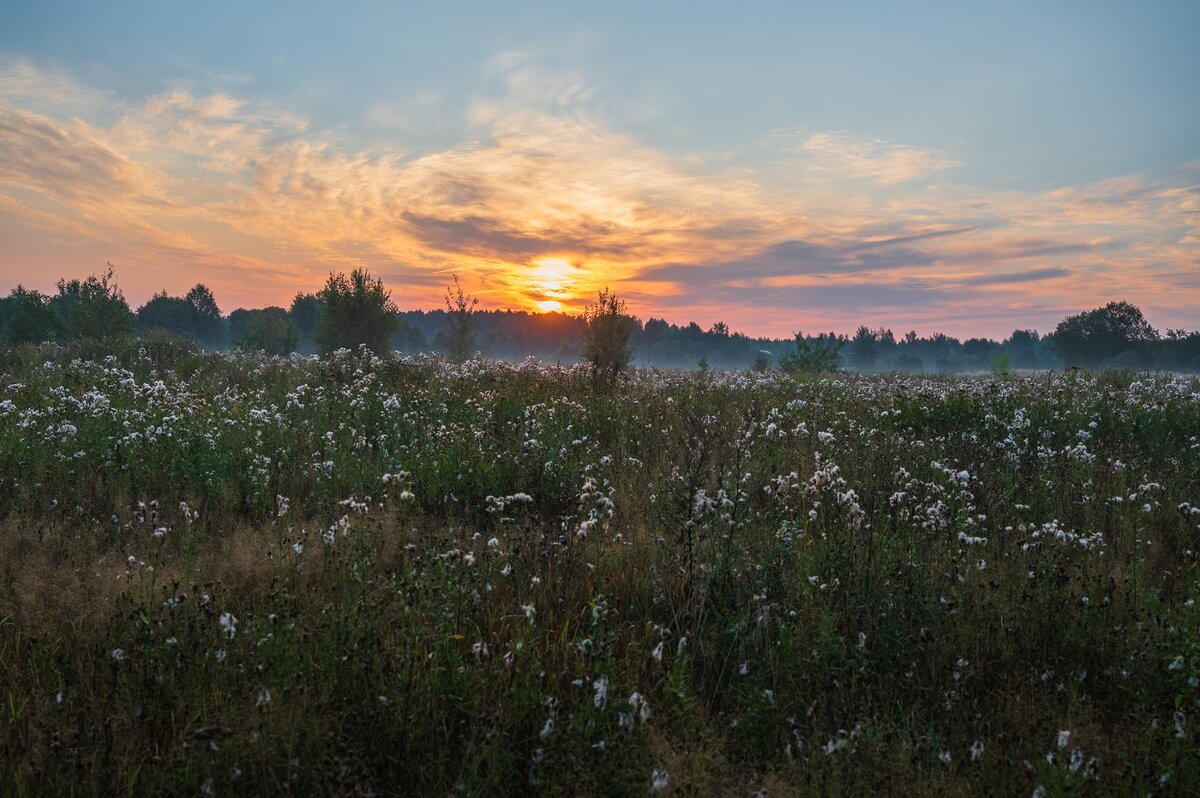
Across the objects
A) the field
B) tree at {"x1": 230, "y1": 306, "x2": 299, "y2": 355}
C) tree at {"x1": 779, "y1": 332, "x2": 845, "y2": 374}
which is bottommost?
the field

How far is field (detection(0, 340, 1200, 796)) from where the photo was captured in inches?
116

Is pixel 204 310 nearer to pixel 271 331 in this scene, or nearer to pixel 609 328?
pixel 271 331

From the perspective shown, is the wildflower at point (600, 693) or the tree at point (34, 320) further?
the tree at point (34, 320)

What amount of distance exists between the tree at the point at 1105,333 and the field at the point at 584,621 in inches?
3343

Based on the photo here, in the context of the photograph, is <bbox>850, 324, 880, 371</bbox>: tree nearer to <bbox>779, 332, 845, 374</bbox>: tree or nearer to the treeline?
the treeline

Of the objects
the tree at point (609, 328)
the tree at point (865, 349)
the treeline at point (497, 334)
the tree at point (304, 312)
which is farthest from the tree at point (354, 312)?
the tree at point (865, 349)

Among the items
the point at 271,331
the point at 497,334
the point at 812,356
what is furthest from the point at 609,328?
the point at 497,334

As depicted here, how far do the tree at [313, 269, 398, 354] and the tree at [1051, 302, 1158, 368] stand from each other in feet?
255

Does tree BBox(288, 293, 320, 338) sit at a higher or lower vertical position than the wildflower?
higher

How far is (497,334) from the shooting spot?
142625mm

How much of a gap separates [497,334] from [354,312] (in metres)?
106

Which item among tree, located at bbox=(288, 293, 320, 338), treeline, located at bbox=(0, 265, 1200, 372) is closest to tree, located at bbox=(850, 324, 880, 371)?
treeline, located at bbox=(0, 265, 1200, 372)

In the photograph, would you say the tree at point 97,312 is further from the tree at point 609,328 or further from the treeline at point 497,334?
the tree at point 609,328

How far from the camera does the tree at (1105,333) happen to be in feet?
246
